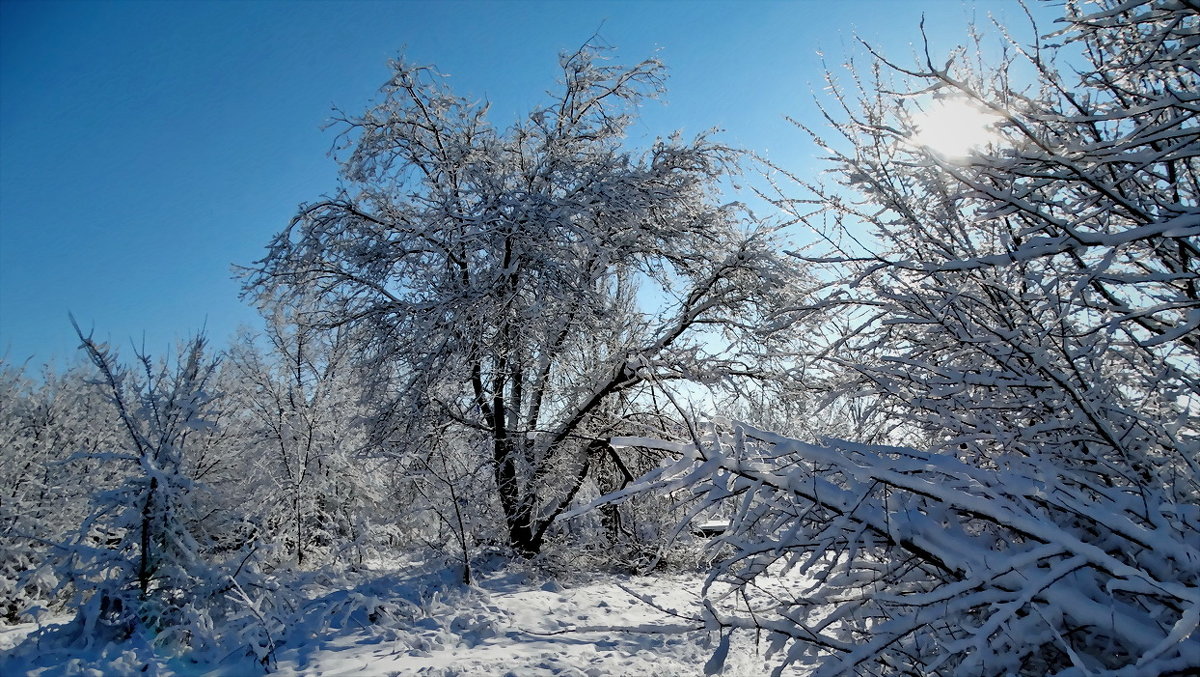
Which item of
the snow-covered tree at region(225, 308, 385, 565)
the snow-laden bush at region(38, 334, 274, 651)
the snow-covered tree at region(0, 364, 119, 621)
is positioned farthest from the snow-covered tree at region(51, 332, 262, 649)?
the snow-covered tree at region(225, 308, 385, 565)

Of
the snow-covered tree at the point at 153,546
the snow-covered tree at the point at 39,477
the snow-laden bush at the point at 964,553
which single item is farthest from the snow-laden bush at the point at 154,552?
the snow-laden bush at the point at 964,553

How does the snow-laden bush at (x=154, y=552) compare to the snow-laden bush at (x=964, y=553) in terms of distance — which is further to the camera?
the snow-laden bush at (x=154, y=552)

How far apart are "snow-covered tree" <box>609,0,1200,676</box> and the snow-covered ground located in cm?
151

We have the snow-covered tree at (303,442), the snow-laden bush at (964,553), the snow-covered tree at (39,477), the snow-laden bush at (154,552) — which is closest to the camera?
the snow-laden bush at (964,553)

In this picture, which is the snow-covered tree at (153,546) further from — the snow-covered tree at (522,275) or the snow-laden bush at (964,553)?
the snow-laden bush at (964,553)

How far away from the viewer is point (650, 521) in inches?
332

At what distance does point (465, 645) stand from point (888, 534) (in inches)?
161

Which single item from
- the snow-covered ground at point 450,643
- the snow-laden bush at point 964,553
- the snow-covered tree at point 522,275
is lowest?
the snow-covered ground at point 450,643

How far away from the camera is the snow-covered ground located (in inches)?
157

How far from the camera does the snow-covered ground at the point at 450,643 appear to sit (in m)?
4.00

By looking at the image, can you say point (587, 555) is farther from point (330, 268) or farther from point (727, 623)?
point (727, 623)

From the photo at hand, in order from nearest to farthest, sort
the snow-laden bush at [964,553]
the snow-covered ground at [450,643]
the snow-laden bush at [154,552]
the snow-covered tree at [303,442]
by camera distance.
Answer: the snow-laden bush at [964,553] → the snow-covered ground at [450,643] → the snow-laden bush at [154,552] → the snow-covered tree at [303,442]

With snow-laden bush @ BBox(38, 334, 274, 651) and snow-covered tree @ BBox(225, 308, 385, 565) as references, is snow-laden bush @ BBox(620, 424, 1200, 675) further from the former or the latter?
snow-covered tree @ BBox(225, 308, 385, 565)

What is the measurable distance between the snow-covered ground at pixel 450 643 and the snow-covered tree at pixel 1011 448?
1.51 m
